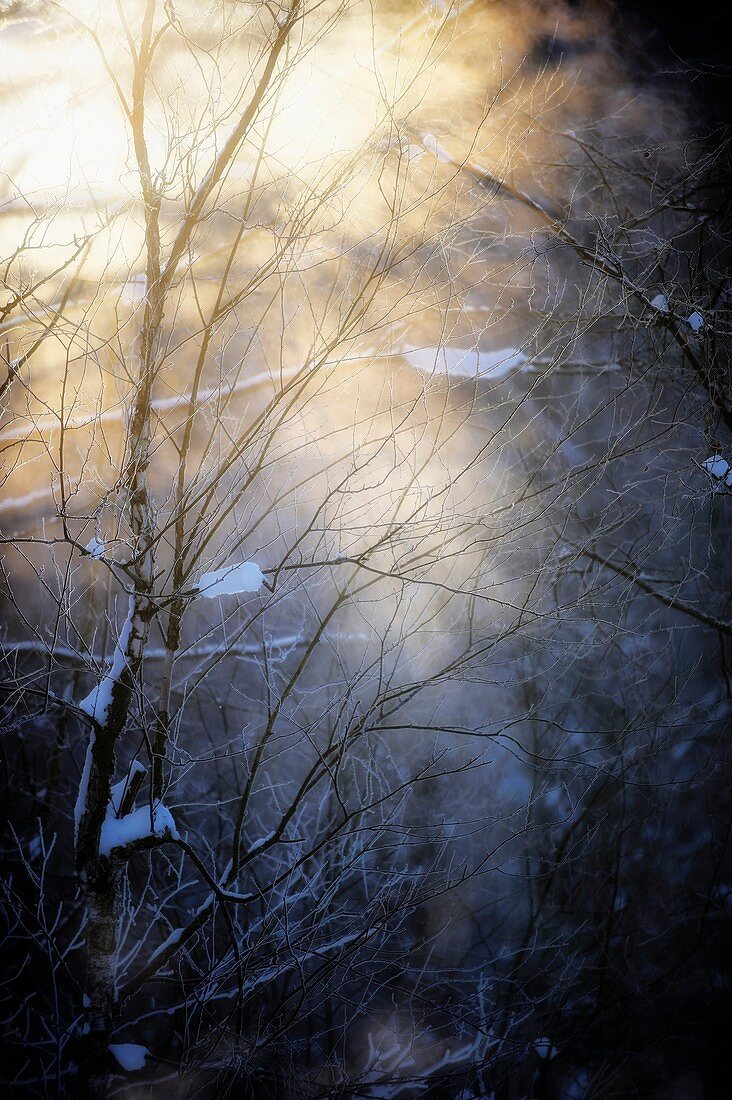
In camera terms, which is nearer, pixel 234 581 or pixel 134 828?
pixel 234 581

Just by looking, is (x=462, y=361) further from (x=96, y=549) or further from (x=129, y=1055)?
(x=129, y=1055)

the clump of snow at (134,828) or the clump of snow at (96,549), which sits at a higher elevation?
the clump of snow at (96,549)

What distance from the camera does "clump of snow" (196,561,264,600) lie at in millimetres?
1668

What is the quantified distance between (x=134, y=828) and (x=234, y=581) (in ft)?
2.48

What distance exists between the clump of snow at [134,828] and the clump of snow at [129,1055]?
741 mm

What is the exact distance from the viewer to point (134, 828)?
182 cm

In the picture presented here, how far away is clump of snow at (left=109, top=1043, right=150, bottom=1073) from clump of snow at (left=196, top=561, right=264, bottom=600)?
1.48 meters

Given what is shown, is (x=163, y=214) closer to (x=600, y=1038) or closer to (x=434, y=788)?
(x=434, y=788)

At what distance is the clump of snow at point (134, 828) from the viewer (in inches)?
70.4

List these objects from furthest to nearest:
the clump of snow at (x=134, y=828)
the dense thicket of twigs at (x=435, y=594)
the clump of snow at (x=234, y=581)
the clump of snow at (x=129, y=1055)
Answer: the dense thicket of twigs at (x=435, y=594) → the clump of snow at (x=129, y=1055) → the clump of snow at (x=134, y=828) → the clump of snow at (x=234, y=581)

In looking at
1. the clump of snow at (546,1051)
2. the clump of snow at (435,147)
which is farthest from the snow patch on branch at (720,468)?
the clump of snow at (546,1051)

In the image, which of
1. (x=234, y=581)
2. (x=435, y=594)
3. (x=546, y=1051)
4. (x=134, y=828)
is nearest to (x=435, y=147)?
(x=435, y=594)

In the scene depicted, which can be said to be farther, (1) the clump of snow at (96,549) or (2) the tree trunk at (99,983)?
(2) the tree trunk at (99,983)

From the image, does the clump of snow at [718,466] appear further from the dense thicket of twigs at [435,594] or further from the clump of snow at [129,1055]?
the clump of snow at [129,1055]
